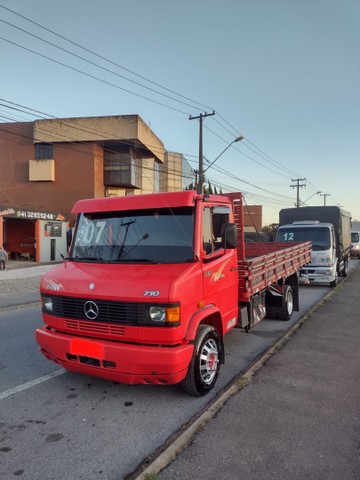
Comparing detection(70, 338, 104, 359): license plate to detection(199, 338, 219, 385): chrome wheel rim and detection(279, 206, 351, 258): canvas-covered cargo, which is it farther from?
detection(279, 206, 351, 258): canvas-covered cargo

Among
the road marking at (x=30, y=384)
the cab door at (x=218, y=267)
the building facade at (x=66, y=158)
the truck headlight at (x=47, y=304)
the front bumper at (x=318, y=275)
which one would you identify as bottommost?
the road marking at (x=30, y=384)

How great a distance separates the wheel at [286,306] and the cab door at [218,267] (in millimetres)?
2964

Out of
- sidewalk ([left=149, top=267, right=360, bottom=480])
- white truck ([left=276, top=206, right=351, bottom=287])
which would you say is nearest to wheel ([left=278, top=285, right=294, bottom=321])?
sidewalk ([left=149, top=267, right=360, bottom=480])

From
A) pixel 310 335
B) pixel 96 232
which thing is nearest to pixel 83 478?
pixel 96 232

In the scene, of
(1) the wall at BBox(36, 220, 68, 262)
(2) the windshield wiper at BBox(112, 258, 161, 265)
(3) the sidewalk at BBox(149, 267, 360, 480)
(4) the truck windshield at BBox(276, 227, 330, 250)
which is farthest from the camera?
(1) the wall at BBox(36, 220, 68, 262)

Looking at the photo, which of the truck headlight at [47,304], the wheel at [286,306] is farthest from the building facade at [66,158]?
the truck headlight at [47,304]

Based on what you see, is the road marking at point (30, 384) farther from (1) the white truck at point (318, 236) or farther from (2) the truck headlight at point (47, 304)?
(1) the white truck at point (318, 236)

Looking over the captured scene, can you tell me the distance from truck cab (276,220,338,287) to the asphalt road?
7.54 m

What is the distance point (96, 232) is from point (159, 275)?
53.3 inches

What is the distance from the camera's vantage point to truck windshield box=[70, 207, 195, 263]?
14.1 feet

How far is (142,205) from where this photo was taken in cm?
454

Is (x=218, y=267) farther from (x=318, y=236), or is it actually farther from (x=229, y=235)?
(x=318, y=236)

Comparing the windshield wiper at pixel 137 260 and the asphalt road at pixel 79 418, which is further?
the windshield wiper at pixel 137 260

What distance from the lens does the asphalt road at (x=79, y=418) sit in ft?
10.0
